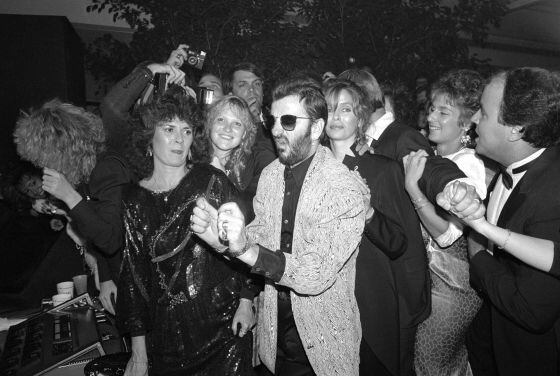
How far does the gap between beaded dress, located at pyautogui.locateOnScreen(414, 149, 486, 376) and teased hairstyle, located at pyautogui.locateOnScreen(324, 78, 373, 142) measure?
2.13ft

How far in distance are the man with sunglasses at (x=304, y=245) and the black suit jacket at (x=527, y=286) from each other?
663mm

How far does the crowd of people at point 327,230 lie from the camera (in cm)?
175

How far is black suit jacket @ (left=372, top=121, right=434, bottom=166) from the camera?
282cm

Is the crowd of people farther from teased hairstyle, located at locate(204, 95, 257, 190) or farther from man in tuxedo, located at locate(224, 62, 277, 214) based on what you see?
man in tuxedo, located at locate(224, 62, 277, 214)

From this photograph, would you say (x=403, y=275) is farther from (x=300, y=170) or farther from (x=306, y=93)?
(x=306, y=93)

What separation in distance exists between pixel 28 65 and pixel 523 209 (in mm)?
6185

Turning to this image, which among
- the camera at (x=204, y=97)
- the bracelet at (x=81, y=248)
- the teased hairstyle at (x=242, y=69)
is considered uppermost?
the teased hairstyle at (x=242, y=69)

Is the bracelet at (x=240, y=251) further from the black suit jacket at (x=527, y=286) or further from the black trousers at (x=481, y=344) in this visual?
the black trousers at (x=481, y=344)

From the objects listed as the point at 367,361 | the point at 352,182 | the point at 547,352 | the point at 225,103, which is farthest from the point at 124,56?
the point at 547,352

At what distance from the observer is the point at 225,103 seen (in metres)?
2.96

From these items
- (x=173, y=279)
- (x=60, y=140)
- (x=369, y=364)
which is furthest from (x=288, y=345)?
(x=60, y=140)

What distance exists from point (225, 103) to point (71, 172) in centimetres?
114

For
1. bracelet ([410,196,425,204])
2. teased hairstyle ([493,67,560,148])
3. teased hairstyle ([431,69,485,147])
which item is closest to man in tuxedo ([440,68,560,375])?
teased hairstyle ([493,67,560,148])

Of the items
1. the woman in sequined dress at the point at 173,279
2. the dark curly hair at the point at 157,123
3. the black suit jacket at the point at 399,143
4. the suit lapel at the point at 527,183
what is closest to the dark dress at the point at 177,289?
the woman in sequined dress at the point at 173,279
